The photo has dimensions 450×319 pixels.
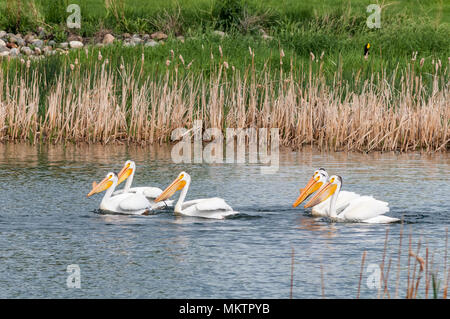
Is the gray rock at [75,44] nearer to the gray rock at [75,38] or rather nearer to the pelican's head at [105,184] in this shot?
the gray rock at [75,38]

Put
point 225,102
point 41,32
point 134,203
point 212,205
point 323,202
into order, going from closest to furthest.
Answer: point 212,205 < point 134,203 < point 323,202 < point 225,102 < point 41,32

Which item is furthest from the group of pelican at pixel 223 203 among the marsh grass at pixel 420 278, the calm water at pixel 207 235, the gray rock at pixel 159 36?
the gray rock at pixel 159 36

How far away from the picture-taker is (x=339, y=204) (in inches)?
500

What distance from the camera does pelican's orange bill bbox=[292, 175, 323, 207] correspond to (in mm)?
12927

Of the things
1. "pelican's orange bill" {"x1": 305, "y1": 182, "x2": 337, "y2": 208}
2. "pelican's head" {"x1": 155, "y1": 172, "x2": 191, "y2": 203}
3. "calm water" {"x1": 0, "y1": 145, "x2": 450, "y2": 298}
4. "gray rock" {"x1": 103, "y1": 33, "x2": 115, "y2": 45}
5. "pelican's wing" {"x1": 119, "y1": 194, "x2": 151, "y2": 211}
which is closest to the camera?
"calm water" {"x1": 0, "y1": 145, "x2": 450, "y2": 298}

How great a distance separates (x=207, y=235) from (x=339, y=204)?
2214 mm

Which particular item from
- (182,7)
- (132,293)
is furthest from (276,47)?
(132,293)

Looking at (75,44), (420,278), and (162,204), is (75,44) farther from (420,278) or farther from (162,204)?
(420,278)

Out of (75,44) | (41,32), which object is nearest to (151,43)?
(75,44)

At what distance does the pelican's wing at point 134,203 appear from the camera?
12.5 m

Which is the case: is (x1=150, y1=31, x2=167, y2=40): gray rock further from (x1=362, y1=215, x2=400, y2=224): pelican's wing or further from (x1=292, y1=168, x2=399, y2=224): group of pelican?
(x1=362, y1=215, x2=400, y2=224): pelican's wing

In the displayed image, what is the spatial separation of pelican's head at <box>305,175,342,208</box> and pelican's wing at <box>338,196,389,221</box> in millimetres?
611

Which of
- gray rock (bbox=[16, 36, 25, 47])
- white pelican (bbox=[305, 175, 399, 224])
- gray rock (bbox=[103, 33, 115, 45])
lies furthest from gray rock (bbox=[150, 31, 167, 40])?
white pelican (bbox=[305, 175, 399, 224])

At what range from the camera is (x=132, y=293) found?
880 cm
